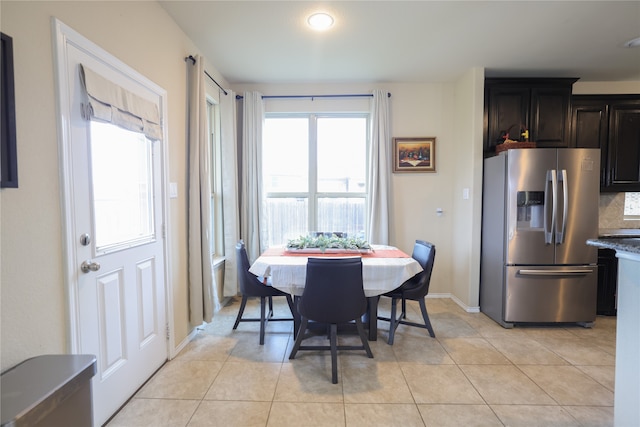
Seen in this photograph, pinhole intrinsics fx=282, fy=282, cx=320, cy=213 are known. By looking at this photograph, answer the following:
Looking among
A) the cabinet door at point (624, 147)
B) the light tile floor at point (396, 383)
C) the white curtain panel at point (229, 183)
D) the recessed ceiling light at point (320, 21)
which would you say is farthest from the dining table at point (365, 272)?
the cabinet door at point (624, 147)

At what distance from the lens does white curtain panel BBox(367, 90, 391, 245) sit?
364 centimetres

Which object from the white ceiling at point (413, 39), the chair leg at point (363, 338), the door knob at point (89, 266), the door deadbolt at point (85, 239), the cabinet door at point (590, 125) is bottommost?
the chair leg at point (363, 338)

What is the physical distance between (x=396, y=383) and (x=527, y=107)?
337 centimetres

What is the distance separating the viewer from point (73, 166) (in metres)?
1.45

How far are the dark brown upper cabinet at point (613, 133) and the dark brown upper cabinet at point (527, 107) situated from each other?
247mm

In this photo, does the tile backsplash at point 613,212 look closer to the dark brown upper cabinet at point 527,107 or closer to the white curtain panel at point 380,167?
the dark brown upper cabinet at point 527,107

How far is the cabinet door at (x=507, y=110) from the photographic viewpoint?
10.9 ft

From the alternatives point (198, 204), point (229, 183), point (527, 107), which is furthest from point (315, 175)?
point (527, 107)

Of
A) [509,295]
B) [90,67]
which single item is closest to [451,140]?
[509,295]

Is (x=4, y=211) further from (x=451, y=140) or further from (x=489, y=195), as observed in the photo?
(x=451, y=140)

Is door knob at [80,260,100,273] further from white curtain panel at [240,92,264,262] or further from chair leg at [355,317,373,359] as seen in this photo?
white curtain panel at [240,92,264,262]

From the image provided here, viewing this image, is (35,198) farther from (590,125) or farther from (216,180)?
(590,125)

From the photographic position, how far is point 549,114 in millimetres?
3336

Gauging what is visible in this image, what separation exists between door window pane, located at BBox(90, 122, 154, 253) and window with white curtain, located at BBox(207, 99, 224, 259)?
4.73ft
